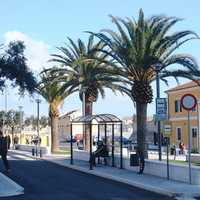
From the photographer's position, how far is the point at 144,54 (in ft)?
93.7

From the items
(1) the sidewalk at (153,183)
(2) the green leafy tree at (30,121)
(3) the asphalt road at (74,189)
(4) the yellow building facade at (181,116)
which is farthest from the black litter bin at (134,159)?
(2) the green leafy tree at (30,121)

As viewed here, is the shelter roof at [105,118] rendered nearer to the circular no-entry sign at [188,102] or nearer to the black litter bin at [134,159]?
the black litter bin at [134,159]

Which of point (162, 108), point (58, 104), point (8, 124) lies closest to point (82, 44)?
point (58, 104)

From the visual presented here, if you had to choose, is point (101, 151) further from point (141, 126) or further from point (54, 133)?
point (54, 133)

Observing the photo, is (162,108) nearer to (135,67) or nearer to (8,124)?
(135,67)

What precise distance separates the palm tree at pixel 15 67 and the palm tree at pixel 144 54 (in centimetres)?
947

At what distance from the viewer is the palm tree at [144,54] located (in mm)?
28672

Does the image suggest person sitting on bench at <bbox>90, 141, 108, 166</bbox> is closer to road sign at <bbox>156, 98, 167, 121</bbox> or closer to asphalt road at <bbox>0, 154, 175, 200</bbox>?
asphalt road at <bbox>0, 154, 175, 200</bbox>

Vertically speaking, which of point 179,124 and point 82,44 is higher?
point 82,44

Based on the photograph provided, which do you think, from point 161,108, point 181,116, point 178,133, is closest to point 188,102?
point 161,108

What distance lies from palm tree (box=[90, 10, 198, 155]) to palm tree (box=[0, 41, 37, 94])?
9.47 m

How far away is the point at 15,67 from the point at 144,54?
10.2m

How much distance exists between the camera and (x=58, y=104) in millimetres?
51031

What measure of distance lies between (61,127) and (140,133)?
118244 millimetres
